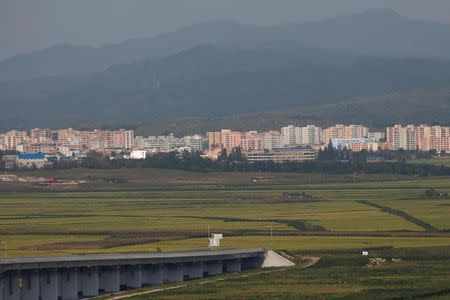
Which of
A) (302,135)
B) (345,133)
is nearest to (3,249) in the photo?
(345,133)

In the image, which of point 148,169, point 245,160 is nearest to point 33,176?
point 148,169

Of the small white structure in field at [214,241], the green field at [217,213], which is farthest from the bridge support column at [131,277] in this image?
the small white structure in field at [214,241]

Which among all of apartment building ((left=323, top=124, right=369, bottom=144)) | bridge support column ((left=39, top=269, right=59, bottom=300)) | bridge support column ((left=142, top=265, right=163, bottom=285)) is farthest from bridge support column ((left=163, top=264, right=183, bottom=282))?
apartment building ((left=323, top=124, right=369, bottom=144))

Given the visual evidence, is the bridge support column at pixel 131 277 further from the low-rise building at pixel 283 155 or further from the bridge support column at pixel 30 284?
the low-rise building at pixel 283 155

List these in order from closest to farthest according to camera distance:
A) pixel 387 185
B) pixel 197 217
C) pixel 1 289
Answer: pixel 1 289
pixel 197 217
pixel 387 185

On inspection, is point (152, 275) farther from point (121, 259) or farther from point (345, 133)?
point (345, 133)

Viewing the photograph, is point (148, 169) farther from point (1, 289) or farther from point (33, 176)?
point (1, 289)

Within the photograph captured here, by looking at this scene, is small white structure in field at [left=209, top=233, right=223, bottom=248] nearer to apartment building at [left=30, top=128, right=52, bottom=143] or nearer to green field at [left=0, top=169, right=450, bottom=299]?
green field at [left=0, top=169, right=450, bottom=299]
